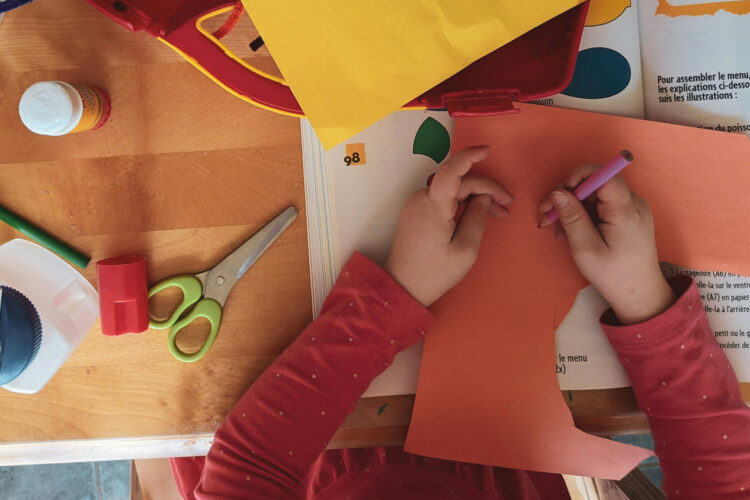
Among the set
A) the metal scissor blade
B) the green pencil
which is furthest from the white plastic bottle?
the metal scissor blade

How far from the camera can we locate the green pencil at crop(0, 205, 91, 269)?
0.47 metres

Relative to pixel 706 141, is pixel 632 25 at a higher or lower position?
higher

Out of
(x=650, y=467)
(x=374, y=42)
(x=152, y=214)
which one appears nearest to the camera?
(x=374, y=42)

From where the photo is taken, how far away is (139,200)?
0.48 metres

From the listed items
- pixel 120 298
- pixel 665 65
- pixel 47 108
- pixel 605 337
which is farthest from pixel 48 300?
pixel 665 65

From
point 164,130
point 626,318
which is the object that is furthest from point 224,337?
point 626,318

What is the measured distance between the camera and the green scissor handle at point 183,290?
1.55ft

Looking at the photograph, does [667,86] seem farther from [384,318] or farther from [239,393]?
[239,393]

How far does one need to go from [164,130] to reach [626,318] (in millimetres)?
469

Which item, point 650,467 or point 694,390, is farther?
point 650,467

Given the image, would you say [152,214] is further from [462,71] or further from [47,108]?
[462,71]

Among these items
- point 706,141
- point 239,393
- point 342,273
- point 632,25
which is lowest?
point 239,393

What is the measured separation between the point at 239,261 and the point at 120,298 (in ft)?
0.36

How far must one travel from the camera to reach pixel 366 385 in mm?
469
